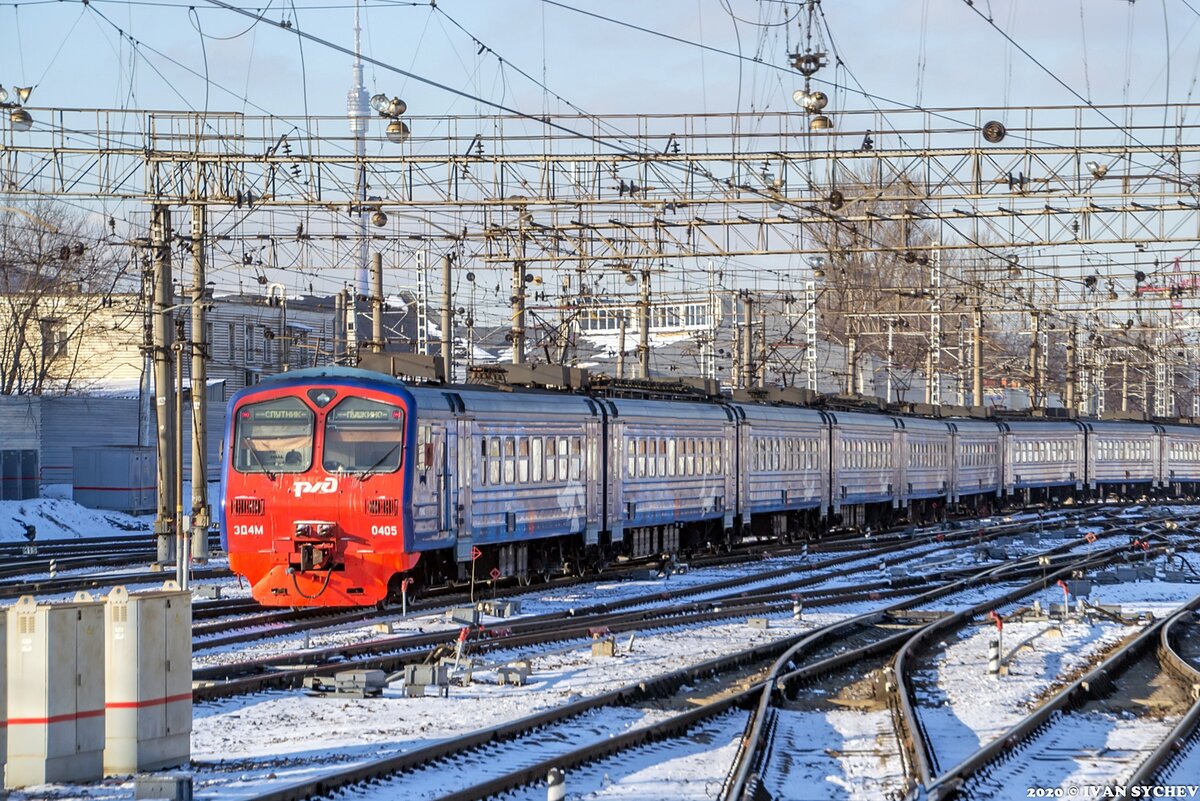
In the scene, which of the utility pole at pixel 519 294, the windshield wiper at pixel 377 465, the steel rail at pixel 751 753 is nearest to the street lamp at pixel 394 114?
the utility pole at pixel 519 294

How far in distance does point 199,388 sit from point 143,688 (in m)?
18.4

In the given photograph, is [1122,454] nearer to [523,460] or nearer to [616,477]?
[616,477]

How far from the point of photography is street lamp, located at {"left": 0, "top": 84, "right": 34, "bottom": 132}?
27953mm

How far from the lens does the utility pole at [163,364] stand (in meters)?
28.1

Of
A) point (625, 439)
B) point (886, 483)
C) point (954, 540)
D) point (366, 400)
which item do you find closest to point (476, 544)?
point (366, 400)

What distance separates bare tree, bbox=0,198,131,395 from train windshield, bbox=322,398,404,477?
34.2 m

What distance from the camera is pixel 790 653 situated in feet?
55.4

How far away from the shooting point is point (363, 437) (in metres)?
20.3

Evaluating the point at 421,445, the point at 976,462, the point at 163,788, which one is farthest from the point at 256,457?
the point at 976,462

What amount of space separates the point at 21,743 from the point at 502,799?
3.11 m

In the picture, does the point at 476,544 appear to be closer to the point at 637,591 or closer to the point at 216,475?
the point at 637,591

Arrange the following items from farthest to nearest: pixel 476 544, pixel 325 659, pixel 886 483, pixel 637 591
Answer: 1. pixel 886 483
2. pixel 637 591
3. pixel 476 544
4. pixel 325 659

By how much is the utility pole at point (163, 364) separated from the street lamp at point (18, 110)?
8.32ft

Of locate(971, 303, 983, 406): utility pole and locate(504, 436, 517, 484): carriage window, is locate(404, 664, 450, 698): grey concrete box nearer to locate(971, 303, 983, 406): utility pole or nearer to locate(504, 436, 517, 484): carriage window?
locate(504, 436, 517, 484): carriage window
